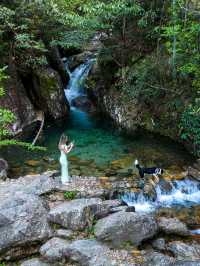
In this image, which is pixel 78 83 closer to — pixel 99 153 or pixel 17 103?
pixel 17 103

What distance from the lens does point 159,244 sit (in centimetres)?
995

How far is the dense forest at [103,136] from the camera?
9844mm

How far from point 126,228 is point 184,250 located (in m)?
1.57

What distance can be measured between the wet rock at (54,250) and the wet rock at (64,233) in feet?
0.86

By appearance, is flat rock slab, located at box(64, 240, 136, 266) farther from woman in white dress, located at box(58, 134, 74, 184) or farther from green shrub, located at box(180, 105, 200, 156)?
green shrub, located at box(180, 105, 200, 156)

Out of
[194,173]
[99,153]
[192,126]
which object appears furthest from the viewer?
[99,153]

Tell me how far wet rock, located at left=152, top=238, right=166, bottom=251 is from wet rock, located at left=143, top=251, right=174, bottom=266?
70 centimetres

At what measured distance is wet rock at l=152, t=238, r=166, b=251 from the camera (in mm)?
9859

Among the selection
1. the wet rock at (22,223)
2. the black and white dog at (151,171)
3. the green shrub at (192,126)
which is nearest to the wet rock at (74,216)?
the wet rock at (22,223)

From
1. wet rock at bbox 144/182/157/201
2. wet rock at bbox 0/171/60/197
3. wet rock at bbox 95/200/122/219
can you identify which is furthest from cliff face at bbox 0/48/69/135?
wet rock at bbox 95/200/122/219

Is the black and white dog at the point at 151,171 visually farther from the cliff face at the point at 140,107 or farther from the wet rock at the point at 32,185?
the cliff face at the point at 140,107

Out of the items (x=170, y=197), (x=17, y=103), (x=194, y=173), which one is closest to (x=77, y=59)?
(x=17, y=103)

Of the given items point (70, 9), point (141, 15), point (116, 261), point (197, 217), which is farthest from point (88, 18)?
point (116, 261)

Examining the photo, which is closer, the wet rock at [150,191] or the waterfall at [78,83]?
the wet rock at [150,191]
